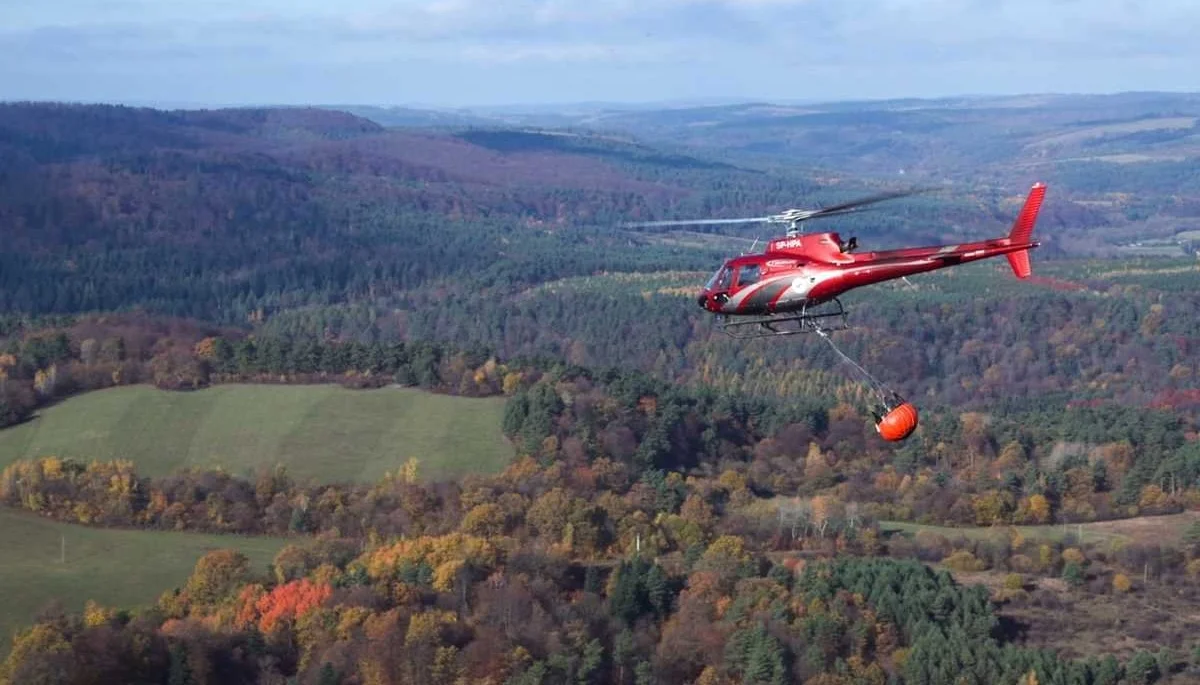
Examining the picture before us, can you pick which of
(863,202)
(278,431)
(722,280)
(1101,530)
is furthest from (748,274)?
(278,431)

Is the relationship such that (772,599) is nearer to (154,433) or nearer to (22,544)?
(22,544)

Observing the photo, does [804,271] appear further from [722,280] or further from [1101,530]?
[1101,530]

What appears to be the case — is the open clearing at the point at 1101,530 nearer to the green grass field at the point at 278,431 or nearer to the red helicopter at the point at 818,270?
the green grass field at the point at 278,431

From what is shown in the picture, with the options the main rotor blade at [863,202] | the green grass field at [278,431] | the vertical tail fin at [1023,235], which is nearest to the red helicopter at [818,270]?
the vertical tail fin at [1023,235]

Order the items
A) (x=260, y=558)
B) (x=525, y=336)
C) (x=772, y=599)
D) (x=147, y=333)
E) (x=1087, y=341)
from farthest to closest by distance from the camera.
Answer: (x=525, y=336)
(x=1087, y=341)
(x=147, y=333)
(x=260, y=558)
(x=772, y=599)

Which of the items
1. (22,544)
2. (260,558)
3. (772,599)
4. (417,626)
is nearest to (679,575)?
(772,599)
